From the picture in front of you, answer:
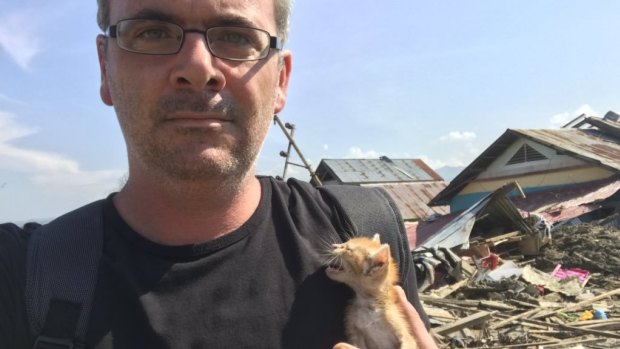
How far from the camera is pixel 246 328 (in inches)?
78.6

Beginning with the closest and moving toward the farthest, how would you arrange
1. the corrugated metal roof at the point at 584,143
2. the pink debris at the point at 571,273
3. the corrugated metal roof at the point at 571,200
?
the pink debris at the point at 571,273 < the corrugated metal roof at the point at 571,200 < the corrugated metal roof at the point at 584,143

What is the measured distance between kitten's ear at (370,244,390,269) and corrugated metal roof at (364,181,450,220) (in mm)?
25349

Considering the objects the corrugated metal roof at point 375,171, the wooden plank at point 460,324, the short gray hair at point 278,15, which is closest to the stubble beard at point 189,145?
the short gray hair at point 278,15

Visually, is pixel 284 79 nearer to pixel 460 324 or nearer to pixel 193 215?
pixel 193 215

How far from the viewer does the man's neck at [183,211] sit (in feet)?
7.11

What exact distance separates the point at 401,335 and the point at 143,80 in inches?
78.7

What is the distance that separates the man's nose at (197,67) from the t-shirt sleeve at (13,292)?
100 centimetres

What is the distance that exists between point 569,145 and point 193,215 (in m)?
26.1

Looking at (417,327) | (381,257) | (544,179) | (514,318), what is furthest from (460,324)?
(544,179)

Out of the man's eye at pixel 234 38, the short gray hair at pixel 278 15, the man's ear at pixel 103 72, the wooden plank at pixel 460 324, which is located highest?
the short gray hair at pixel 278 15

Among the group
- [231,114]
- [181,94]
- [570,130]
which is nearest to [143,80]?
[181,94]

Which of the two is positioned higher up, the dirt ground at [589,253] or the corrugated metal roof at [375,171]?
the dirt ground at [589,253]

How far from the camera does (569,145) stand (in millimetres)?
24094

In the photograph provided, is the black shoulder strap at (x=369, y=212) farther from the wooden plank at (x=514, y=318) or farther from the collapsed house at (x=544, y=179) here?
the collapsed house at (x=544, y=179)
